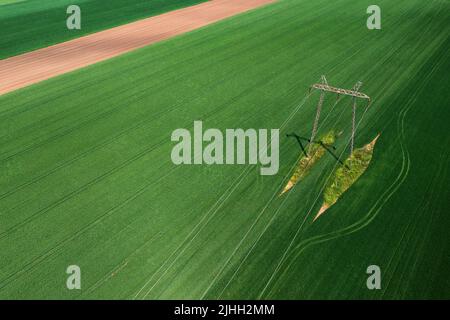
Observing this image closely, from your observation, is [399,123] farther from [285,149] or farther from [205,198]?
[205,198]

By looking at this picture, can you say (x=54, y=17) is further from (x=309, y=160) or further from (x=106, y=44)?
(x=309, y=160)

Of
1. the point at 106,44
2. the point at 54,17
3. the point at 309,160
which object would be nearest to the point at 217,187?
the point at 309,160

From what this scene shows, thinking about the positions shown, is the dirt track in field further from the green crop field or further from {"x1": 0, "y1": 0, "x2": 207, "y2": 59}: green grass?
the green crop field

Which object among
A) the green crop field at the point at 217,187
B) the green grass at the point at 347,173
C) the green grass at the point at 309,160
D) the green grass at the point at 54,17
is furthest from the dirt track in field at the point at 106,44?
the green grass at the point at 347,173

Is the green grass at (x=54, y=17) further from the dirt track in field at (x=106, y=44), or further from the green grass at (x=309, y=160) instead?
the green grass at (x=309, y=160)

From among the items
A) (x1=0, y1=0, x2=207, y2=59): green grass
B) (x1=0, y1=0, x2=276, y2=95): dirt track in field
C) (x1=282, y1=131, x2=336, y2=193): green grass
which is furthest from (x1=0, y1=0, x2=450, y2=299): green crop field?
(x1=0, y1=0, x2=207, y2=59): green grass
